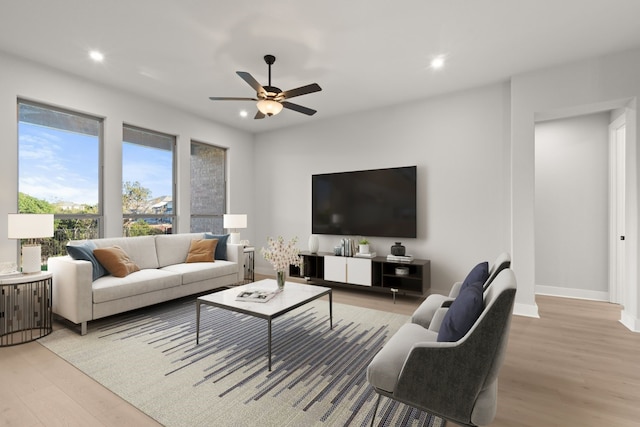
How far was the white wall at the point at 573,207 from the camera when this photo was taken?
4.22m

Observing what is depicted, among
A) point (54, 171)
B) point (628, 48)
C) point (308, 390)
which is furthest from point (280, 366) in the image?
point (628, 48)

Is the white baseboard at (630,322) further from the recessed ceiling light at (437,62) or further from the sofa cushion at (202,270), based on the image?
the sofa cushion at (202,270)

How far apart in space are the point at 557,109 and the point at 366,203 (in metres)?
2.58

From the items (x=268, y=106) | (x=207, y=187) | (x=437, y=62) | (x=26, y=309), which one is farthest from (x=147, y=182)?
(x=437, y=62)

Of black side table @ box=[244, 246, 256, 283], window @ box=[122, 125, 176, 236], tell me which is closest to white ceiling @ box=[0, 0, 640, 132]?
window @ box=[122, 125, 176, 236]

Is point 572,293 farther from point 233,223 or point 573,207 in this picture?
point 233,223

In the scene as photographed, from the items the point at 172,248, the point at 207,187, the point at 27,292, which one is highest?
the point at 207,187

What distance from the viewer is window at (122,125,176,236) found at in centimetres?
446

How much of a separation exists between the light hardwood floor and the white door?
1.21 metres

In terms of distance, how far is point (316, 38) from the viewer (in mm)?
2973

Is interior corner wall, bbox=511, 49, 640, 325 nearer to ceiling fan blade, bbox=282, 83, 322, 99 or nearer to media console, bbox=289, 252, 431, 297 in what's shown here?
media console, bbox=289, 252, 431, 297

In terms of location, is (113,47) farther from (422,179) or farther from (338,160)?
(422,179)

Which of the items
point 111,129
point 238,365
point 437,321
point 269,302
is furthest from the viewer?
point 111,129

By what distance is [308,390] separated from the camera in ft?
6.72
